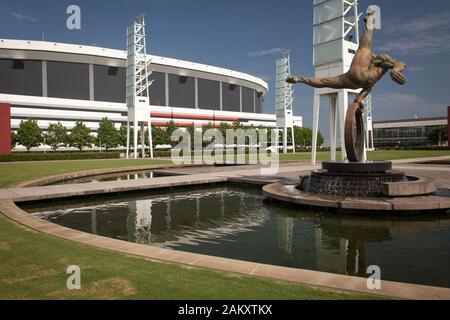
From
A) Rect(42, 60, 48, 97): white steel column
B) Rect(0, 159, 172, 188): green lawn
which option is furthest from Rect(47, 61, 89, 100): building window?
Rect(0, 159, 172, 188): green lawn

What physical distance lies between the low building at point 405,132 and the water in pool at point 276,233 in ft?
342

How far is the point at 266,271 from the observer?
5.32 m

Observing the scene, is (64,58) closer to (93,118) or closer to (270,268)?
(93,118)

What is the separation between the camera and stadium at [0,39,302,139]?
69062 millimetres

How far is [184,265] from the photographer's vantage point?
222 inches

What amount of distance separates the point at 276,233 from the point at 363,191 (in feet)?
17.0

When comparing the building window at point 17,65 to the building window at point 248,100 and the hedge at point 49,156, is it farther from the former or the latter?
the building window at point 248,100

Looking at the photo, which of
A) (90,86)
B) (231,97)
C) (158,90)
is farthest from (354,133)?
(231,97)

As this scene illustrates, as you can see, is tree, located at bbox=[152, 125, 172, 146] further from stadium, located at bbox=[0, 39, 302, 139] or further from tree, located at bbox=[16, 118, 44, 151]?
tree, located at bbox=[16, 118, 44, 151]

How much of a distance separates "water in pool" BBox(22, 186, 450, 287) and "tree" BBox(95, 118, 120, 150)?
48.2 meters

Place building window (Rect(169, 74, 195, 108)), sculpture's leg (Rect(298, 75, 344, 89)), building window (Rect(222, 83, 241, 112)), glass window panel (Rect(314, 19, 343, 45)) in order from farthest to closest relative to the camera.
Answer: building window (Rect(222, 83, 241, 112)), building window (Rect(169, 74, 195, 108)), glass window panel (Rect(314, 19, 343, 45)), sculpture's leg (Rect(298, 75, 344, 89))

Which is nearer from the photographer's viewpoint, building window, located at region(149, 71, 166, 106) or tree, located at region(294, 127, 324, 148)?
tree, located at region(294, 127, 324, 148)

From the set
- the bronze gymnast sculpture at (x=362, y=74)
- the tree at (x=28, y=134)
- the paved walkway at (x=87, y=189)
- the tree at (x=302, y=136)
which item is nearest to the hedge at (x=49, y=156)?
the tree at (x=28, y=134)

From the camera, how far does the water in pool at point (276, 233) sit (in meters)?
6.91
